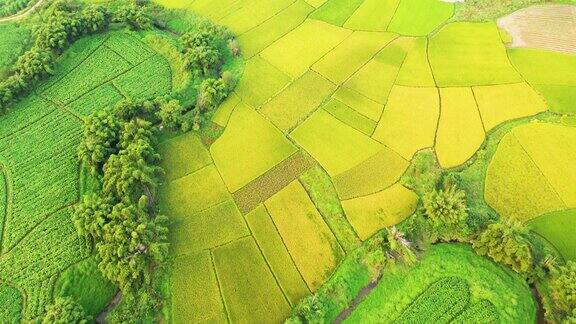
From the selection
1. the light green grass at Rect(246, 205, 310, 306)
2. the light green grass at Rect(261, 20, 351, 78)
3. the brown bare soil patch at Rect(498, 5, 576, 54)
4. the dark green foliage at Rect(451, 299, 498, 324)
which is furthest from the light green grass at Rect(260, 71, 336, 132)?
the brown bare soil patch at Rect(498, 5, 576, 54)

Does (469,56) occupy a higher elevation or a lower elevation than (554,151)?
higher

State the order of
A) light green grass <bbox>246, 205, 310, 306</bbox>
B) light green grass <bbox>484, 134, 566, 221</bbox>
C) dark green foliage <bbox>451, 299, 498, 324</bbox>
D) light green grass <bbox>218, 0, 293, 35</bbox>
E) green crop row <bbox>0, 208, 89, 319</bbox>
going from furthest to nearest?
light green grass <bbox>218, 0, 293, 35</bbox> < light green grass <bbox>484, 134, 566, 221</bbox> < light green grass <bbox>246, 205, 310, 306</bbox> < green crop row <bbox>0, 208, 89, 319</bbox> < dark green foliage <bbox>451, 299, 498, 324</bbox>

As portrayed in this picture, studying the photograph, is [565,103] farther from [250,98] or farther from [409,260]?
[250,98]

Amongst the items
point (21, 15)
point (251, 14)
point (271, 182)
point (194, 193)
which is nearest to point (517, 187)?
point (271, 182)

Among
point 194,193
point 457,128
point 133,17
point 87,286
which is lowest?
point 87,286

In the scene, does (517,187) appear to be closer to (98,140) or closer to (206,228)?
(206,228)

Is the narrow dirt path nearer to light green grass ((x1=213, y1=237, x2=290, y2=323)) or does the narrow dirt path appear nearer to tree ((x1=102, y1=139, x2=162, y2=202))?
tree ((x1=102, y1=139, x2=162, y2=202))

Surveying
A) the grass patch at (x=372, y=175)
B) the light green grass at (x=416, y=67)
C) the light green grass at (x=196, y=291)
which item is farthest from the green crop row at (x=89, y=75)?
the light green grass at (x=416, y=67)
